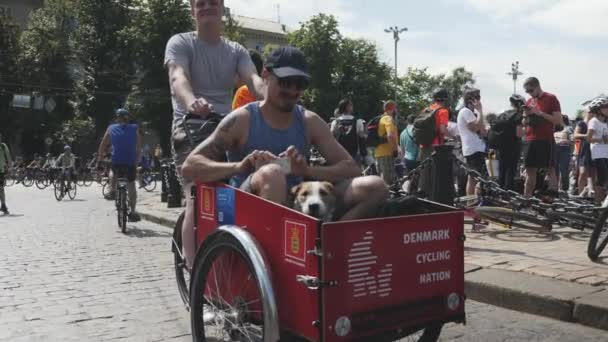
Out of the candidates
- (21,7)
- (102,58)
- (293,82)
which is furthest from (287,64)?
(21,7)

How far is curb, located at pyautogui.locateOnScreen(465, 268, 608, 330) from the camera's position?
4082 mm

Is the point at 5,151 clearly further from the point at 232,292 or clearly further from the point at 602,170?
the point at 232,292

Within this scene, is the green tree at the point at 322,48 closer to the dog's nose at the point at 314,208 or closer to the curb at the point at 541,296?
the curb at the point at 541,296

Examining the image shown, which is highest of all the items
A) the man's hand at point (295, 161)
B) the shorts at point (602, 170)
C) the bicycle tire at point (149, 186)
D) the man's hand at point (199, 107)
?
the man's hand at point (199, 107)

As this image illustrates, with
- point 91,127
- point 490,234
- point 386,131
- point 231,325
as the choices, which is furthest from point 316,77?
point 231,325

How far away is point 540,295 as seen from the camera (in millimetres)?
4336

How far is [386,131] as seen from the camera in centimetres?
1092

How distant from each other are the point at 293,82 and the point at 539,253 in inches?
142

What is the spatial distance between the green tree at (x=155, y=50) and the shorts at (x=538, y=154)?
32574mm

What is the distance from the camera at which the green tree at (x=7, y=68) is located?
4550 centimetres

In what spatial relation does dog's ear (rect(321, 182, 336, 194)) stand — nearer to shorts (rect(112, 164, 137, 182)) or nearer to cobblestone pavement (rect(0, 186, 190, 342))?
cobblestone pavement (rect(0, 186, 190, 342))

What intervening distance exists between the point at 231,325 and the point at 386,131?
26.6 feet

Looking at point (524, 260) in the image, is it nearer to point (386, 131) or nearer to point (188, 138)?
point (188, 138)

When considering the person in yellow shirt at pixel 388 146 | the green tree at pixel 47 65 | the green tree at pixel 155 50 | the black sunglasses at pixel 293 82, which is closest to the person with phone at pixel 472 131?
the person in yellow shirt at pixel 388 146
